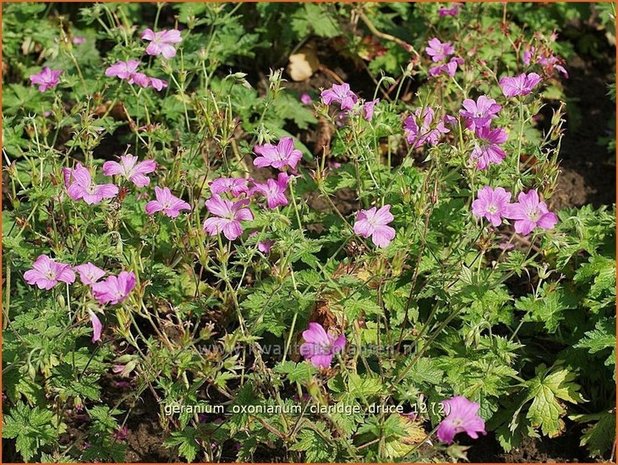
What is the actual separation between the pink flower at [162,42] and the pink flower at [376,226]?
119 centimetres

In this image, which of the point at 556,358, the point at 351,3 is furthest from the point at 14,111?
the point at 556,358

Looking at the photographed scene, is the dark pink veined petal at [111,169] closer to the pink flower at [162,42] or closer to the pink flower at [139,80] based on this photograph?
the pink flower at [139,80]

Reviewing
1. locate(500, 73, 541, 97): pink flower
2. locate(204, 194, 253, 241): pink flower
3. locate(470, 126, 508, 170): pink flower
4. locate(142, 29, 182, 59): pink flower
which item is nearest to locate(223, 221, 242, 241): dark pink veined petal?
locate(204, 194, 253, 241): pink flower

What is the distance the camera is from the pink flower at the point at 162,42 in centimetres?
346

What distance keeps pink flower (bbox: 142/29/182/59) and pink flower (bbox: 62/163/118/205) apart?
2.64ft

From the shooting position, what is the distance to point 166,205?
2.76 metres

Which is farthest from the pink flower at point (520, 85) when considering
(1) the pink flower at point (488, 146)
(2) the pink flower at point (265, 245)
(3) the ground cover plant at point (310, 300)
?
(2) the pink flower at point (265, 245)

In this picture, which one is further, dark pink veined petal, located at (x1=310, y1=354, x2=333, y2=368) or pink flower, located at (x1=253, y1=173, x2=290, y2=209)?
pink flower, located at (x1=253, y1=173, x2=290, y2=209)

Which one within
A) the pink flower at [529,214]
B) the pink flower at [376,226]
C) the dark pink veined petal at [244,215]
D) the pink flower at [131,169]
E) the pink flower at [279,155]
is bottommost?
the pink flower at [131,169]

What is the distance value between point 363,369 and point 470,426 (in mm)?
838

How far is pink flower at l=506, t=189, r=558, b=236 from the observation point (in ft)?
8.15

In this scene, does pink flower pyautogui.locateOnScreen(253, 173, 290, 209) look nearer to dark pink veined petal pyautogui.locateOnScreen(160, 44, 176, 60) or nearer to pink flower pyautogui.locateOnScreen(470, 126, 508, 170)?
pink flower pyautogui.locateOnScreen(470, 126, 508, 170)

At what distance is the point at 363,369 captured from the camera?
3.02m

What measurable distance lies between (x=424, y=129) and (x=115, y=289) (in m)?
1.12
